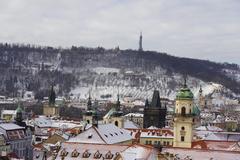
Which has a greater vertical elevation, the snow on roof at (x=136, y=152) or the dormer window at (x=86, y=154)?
the snow on roof at (x=136, y=152)

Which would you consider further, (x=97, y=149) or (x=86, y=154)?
(x=97, y=149)

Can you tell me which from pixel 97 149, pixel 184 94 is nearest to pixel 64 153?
pixel 97 149

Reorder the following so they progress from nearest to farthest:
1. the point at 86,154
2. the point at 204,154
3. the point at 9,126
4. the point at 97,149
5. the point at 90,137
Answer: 1. the point at 204,154
2. the point at 86,154
3. the point at 97,149
4. the point at 90,137
5. the point at 9,126

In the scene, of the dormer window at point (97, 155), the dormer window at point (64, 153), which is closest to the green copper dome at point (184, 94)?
the dormer window at point (97, 155)

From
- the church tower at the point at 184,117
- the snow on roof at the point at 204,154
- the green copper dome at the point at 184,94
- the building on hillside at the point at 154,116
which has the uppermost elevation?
the green copper dome at the point at 184,94

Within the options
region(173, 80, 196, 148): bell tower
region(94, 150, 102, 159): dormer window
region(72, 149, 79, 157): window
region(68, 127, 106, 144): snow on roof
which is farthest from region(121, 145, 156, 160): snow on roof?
region(173, 80, 196, 148): bell tower

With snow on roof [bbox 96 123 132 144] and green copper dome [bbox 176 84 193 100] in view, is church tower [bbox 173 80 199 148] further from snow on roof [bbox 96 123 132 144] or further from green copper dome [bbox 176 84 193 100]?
snow on roof [bbox 96 123 132 144]

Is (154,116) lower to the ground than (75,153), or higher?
lower

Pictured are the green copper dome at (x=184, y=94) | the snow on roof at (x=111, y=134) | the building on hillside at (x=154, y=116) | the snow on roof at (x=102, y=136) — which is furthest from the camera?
the building on hillside at (x=154, y=116)

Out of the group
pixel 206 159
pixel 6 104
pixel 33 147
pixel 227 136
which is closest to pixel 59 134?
pixel 33 147

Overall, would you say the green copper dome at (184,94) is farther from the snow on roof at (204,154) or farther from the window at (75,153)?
the window at (75,153)

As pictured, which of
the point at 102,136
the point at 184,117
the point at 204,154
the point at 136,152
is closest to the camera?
the point at 136,152

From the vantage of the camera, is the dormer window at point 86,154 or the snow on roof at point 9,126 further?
the snow on roof at point 9,126

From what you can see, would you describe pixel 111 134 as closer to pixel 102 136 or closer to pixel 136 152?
pixel 102 136
